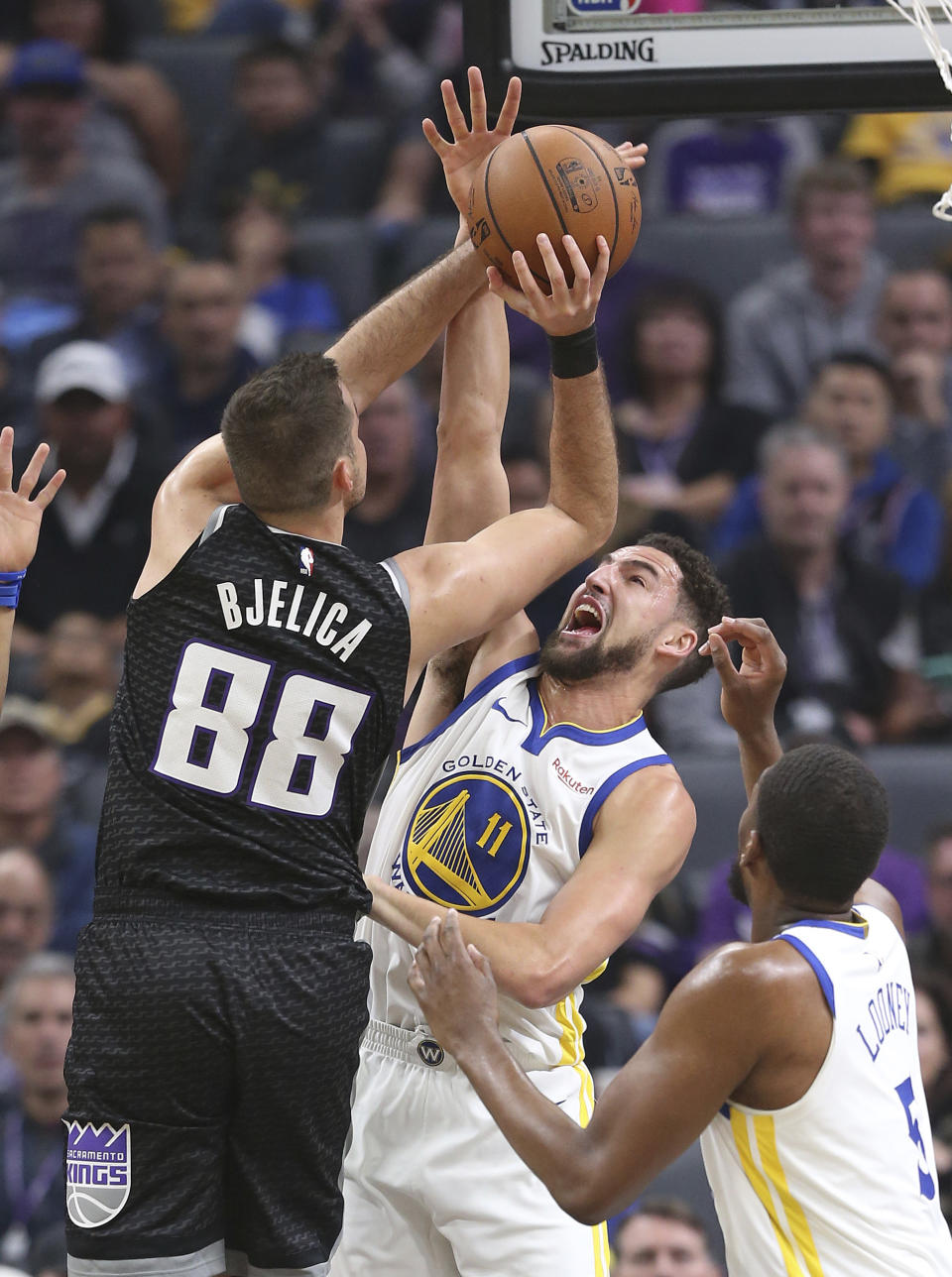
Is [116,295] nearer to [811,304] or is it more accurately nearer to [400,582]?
[811,304]

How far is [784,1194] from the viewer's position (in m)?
3.05

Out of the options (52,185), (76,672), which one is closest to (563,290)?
(76,672)

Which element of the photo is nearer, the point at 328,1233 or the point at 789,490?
the point at 328,1233

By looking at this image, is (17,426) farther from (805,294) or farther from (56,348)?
(805,294)

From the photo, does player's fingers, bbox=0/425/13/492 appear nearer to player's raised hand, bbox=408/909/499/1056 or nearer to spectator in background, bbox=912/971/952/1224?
player's raised hand, bbox=408/909/499/1056

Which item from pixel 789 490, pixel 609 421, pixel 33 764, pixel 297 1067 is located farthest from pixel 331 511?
pixel 789 490

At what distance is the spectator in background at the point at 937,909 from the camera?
6387mm

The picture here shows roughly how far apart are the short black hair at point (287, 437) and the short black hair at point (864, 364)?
4918 mm

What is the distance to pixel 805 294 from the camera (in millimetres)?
8250

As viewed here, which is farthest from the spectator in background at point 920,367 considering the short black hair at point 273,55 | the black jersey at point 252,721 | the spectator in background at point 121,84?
the black jersey at point 252,721

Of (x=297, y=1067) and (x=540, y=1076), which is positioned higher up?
(x=297, y=1067)

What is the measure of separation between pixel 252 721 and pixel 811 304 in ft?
18.4

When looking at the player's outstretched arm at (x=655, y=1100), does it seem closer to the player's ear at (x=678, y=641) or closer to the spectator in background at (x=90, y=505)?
the player's ear at (x=678, y=641)

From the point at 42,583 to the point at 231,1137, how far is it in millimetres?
4644
